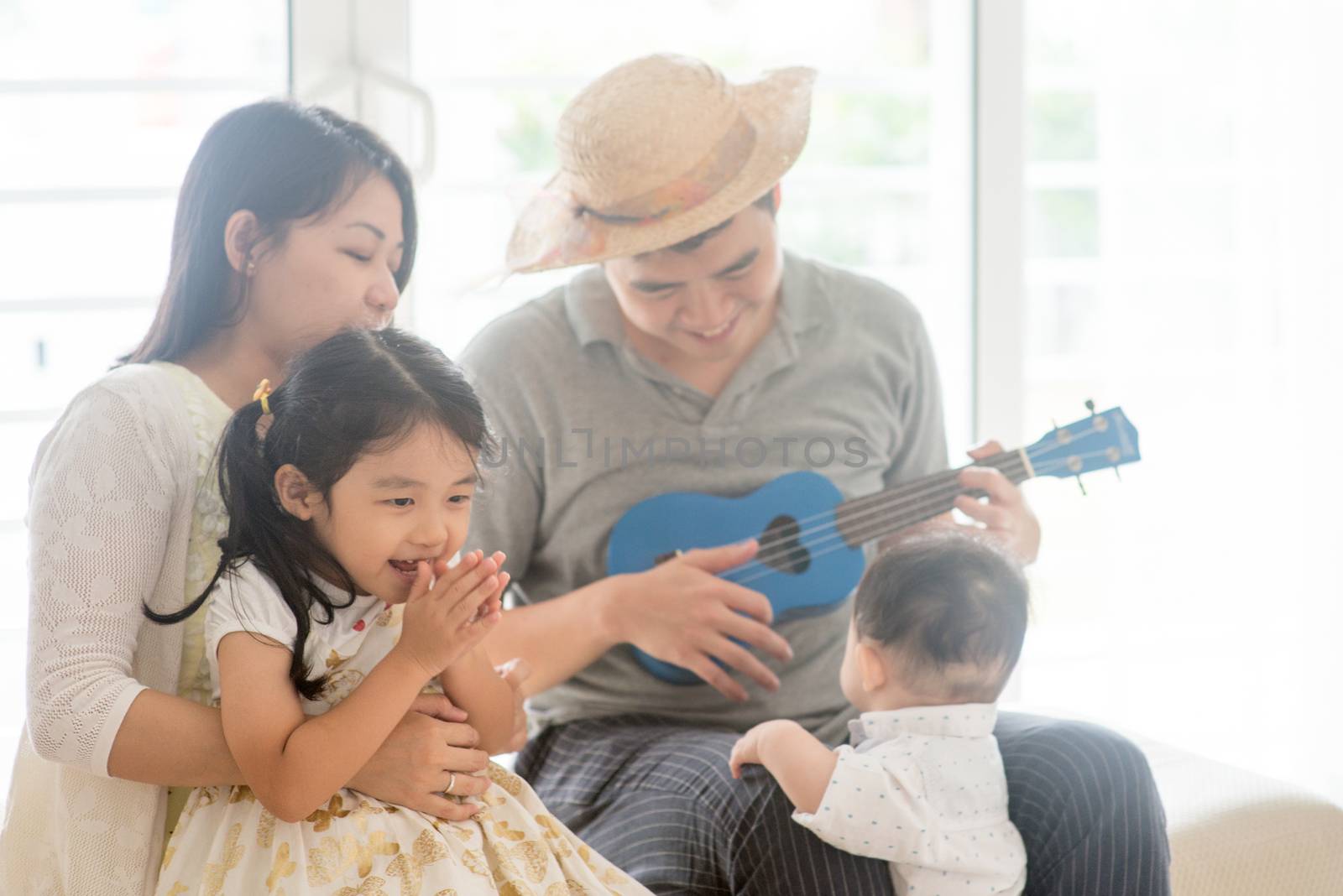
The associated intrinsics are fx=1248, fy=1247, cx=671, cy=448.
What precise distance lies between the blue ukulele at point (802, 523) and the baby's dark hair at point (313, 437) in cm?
56

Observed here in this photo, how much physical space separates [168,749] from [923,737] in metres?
0.75

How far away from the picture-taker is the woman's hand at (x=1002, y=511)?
160 centimetres

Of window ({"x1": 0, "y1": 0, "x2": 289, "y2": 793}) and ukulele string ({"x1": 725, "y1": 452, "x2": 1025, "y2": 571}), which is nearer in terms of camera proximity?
ukulele string ({"x1": 725, "y1": 452, "x2": 1025, "y2": 571})

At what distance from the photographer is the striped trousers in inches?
49.9

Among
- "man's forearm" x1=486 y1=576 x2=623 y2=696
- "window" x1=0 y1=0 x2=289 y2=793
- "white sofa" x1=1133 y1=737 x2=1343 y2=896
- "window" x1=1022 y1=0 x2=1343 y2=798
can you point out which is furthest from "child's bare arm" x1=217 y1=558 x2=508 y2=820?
"window" x1=1022 y1=0 x2=1343 y2=798

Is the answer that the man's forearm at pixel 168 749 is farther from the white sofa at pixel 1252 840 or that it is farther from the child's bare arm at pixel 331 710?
the white sofa at pixel 1252 840

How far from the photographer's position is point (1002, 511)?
160 cm

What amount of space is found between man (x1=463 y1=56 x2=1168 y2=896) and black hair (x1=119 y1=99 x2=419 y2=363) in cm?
39

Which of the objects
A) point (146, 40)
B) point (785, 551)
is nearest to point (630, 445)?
point (785, 551)

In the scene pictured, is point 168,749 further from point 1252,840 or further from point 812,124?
point 812,124

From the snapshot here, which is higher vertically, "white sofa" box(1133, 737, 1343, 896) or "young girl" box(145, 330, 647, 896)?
"young girl" box(145, 330, 647, 896)

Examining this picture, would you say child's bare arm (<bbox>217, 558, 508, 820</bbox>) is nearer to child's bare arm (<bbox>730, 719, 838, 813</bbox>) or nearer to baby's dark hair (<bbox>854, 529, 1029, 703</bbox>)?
child's bare arm (<bbox>730, 719, 838, 813</bbox>)

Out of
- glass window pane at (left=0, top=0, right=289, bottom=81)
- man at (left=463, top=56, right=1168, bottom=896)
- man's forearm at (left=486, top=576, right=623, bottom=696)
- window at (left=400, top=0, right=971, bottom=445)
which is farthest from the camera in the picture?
window at (left=400, top=0, right=971, bottom=445)

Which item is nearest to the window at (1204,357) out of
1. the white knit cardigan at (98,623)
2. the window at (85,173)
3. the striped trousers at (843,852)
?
the striped trousers at (843,852)
